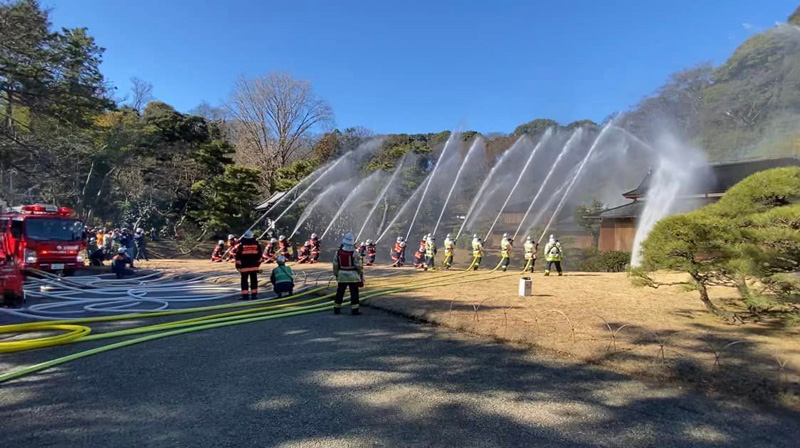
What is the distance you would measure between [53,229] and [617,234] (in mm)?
26536

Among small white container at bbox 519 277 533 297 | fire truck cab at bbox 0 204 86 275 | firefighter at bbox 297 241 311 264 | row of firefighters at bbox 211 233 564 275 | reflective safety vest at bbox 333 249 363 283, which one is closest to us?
reflective safety vest at bbox 333 249 363 283

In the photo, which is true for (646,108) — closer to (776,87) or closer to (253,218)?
(776,87)

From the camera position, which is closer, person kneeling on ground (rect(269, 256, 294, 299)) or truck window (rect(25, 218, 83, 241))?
person kneeling on ground (rect(269, 256, 294, 299))

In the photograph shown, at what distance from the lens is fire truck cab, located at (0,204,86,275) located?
46.1 ft

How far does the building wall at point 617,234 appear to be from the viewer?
25.0 metres

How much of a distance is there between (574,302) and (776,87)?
37.7m

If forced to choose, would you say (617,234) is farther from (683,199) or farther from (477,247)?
(477,247)

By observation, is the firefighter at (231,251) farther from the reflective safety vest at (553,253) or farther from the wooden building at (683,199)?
the wooden building at (683,199)

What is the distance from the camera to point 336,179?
33344mm

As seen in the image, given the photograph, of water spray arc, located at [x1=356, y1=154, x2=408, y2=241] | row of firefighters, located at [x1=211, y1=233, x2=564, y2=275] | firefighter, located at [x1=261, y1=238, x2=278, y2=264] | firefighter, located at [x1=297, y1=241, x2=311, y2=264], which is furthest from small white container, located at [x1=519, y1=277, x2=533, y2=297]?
water spray arc, located at [x1=356, y1=154, x2=408, y2=241]

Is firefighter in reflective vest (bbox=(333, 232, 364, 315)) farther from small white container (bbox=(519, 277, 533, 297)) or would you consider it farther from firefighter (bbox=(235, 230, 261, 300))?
small white container (bbox=(519, 277, 533, 297))

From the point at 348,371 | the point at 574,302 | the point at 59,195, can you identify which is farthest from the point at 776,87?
the point at 59,195

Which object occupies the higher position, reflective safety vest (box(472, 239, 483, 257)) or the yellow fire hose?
reflective safety vest (box(472, 239, 483, 257))

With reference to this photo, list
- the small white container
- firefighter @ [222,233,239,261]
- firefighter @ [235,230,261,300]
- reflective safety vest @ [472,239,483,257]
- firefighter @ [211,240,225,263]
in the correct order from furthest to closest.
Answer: firefighter @ [211,240,225,263]
firefighter @ [222,233,239,261]
reflective safety vest @ [472,239,483,257]
the small white container
firefighter @ [235,230,261,300]
